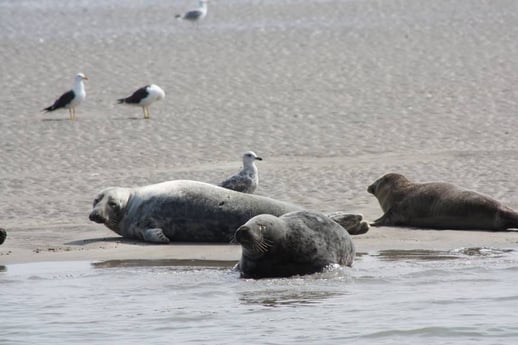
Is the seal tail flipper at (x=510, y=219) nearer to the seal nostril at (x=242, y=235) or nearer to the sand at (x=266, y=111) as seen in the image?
the sand at (x=266, y=111)

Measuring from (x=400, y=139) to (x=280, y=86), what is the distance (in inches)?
164

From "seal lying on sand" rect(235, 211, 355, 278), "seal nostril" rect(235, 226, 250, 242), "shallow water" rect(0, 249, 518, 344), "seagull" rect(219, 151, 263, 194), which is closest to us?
"shallow water" rect(0, 249, 518, 344)

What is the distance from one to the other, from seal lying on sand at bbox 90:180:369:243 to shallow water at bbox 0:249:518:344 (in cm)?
80

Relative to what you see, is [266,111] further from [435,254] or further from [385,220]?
[435,254]

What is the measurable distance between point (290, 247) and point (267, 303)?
653mm

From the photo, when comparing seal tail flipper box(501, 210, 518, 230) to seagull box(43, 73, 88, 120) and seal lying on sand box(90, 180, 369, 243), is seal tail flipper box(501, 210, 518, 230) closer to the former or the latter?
seal lying on sand box(90, 180, 369, 243)

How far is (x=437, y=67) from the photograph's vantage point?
19.4m

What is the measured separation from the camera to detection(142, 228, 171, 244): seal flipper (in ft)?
31.1

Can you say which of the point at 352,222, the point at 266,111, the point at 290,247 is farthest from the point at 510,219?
the point at 266,111

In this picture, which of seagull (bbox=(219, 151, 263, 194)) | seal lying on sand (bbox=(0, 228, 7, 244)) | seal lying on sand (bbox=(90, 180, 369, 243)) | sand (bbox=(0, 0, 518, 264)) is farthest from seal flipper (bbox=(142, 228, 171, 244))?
seagull (bbox=(219, 151, 263, 194))

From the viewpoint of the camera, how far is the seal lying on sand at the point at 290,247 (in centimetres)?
786

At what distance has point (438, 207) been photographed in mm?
9914

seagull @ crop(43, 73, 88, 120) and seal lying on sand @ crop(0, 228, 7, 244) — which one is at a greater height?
seagull @ crop(43, 73, 88, 120)

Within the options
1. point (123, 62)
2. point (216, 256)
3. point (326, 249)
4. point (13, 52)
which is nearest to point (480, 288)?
point (326, 249)
